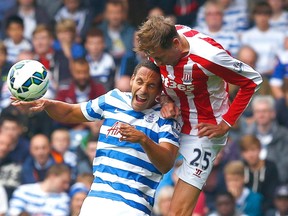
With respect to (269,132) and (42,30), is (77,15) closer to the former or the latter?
(42,30)

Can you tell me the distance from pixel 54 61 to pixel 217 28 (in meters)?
2.44

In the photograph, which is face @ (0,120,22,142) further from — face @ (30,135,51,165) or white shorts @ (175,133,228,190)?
white shorts @ (175,133,228,190)

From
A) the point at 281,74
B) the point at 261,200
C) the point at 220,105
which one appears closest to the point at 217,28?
the point at 281,74

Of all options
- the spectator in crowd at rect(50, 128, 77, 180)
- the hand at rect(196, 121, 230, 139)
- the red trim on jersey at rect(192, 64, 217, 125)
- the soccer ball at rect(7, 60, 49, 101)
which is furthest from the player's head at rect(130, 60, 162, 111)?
the spectator in crowd at rect(50, 128, 77, 180)

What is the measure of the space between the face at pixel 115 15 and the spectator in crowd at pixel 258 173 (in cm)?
374

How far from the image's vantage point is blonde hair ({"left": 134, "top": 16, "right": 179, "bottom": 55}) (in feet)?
32.3

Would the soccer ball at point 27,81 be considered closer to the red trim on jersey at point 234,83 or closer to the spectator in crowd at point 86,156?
the red trim on jersey at point 234,83

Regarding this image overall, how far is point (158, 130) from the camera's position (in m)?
10.1

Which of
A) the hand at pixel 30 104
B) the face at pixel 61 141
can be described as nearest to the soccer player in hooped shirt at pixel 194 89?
the hand at pixel 30 104

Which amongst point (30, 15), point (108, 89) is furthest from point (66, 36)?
point (108, 89)

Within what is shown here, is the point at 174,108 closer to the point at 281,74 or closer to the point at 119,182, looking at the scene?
the point at 119,182

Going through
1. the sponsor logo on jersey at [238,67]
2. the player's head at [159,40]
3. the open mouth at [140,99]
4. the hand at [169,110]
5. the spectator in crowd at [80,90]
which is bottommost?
the spectator in crowd at [80,90]

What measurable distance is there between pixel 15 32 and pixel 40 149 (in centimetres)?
285

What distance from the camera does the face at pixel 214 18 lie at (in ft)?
56.0
